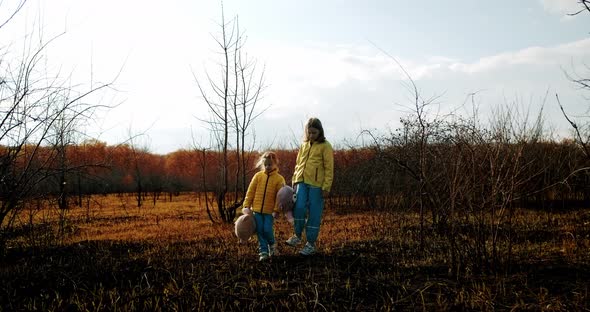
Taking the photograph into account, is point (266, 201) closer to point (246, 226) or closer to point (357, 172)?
point (246, 226)

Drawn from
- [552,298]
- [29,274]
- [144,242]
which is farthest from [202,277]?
[144,242]

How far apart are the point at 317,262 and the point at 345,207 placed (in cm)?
1158

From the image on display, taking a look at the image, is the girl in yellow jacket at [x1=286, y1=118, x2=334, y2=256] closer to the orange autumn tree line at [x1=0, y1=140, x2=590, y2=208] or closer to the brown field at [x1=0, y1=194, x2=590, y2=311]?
the brown field at [x1=0, y1=194, x2=590, y2=311]

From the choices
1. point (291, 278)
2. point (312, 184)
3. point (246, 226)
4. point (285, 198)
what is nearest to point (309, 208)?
point (312, 184)

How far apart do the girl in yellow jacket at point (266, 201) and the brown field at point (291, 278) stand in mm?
253

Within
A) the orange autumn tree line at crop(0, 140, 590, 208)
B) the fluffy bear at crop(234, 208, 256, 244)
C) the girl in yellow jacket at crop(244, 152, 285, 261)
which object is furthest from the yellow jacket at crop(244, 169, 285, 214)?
the orange autumn tree line at crop(0, 140, 590, 208)

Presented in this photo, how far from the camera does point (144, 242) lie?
7.59m

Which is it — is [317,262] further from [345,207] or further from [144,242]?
[345,207]

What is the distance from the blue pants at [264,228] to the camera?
18.0 feet

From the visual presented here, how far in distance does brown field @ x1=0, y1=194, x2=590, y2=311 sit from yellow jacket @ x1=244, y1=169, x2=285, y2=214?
2.03 feet

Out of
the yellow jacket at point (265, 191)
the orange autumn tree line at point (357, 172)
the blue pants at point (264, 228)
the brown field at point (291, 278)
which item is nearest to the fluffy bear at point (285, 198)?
the yellow jacket at point (265, 191)

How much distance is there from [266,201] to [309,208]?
55cm

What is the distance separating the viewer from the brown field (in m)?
3.67

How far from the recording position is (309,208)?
5.62 m
